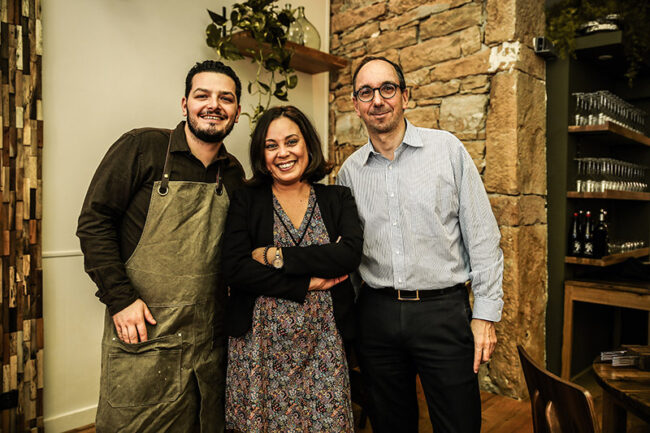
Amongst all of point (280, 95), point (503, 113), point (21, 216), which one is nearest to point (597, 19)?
point (503, 113)

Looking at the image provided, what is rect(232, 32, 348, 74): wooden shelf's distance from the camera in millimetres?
2855

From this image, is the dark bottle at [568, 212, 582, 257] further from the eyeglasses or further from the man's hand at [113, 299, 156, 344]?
the man's hand at [113, 299, 156, 344]

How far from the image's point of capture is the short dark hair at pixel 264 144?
1.59 meters

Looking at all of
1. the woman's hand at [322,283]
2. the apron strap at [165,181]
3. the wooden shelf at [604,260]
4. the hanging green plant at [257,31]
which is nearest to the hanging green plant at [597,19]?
the wooden shelf at [604,260]

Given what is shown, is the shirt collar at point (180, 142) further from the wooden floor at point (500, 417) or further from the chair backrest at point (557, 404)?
the wooden floor at point (500, 417)

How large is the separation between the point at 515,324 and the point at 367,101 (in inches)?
68.7

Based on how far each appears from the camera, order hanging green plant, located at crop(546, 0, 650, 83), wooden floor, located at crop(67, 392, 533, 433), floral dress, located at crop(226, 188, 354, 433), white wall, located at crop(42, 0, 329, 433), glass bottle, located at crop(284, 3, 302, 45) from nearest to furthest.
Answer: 1. floral dress, located at crop(226, 188, 354, 433)
2. white wall, located at crop(42, 0, 329, 433)
3. wooden floor, located at crop(67, 392, 533, 433)
4. hanging green plant, located at crop(546, 0, 650, 83)
5. glass bottle, located at crop(284, 3, 302, 45)

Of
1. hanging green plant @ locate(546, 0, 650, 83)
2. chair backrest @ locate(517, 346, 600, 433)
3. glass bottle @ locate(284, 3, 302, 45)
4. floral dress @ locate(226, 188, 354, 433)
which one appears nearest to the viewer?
chair backrest @ locate(517, 346, 600, 433)

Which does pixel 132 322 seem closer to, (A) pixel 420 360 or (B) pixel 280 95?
(A) pixel 420 360

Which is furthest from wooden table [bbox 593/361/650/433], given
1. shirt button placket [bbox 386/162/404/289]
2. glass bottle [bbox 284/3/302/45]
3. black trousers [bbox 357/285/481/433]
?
glass bottle [bbox 284/3/302/45]

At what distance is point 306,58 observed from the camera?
3.20 metres

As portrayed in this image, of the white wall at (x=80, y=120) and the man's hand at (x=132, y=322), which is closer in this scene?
the man's hand at (x=132, y=322)

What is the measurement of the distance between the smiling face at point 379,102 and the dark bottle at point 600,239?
193cm

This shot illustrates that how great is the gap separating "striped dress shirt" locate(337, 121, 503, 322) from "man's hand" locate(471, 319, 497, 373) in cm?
3
